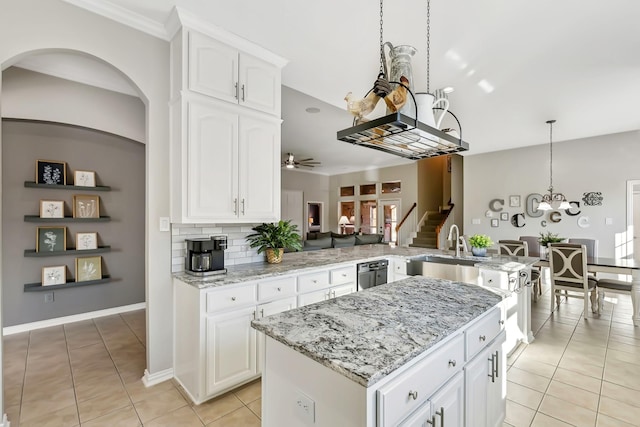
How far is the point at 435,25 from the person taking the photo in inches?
91.6

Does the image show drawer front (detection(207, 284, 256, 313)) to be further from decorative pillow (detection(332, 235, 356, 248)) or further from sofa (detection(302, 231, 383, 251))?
decorative pillow (detection(332, 235, 356, 248))

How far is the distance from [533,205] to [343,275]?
5.53 meters

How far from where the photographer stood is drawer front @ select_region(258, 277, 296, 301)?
2.42 meters

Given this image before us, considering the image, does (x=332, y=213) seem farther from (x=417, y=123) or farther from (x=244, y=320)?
(x=417, y=123)

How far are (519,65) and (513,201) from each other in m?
4.56

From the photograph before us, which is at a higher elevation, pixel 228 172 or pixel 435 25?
pixel 435 25

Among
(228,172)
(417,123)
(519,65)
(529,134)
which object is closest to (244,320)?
(228,172)

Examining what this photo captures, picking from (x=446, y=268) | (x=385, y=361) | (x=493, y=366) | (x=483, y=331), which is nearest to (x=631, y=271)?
(x=446, y=268)

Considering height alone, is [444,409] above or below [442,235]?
below

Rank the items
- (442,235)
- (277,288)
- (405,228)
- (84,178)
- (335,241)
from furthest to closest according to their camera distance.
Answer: (405,228), (442,235), (335,241), (84,178), (277,288)

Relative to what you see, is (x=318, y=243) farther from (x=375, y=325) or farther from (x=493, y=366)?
(x=375, y=325)

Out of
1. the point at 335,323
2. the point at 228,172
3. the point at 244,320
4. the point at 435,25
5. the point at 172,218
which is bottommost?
the point at 244,320

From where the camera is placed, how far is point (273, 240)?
2986mm

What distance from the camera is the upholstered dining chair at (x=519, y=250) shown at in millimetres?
4410
